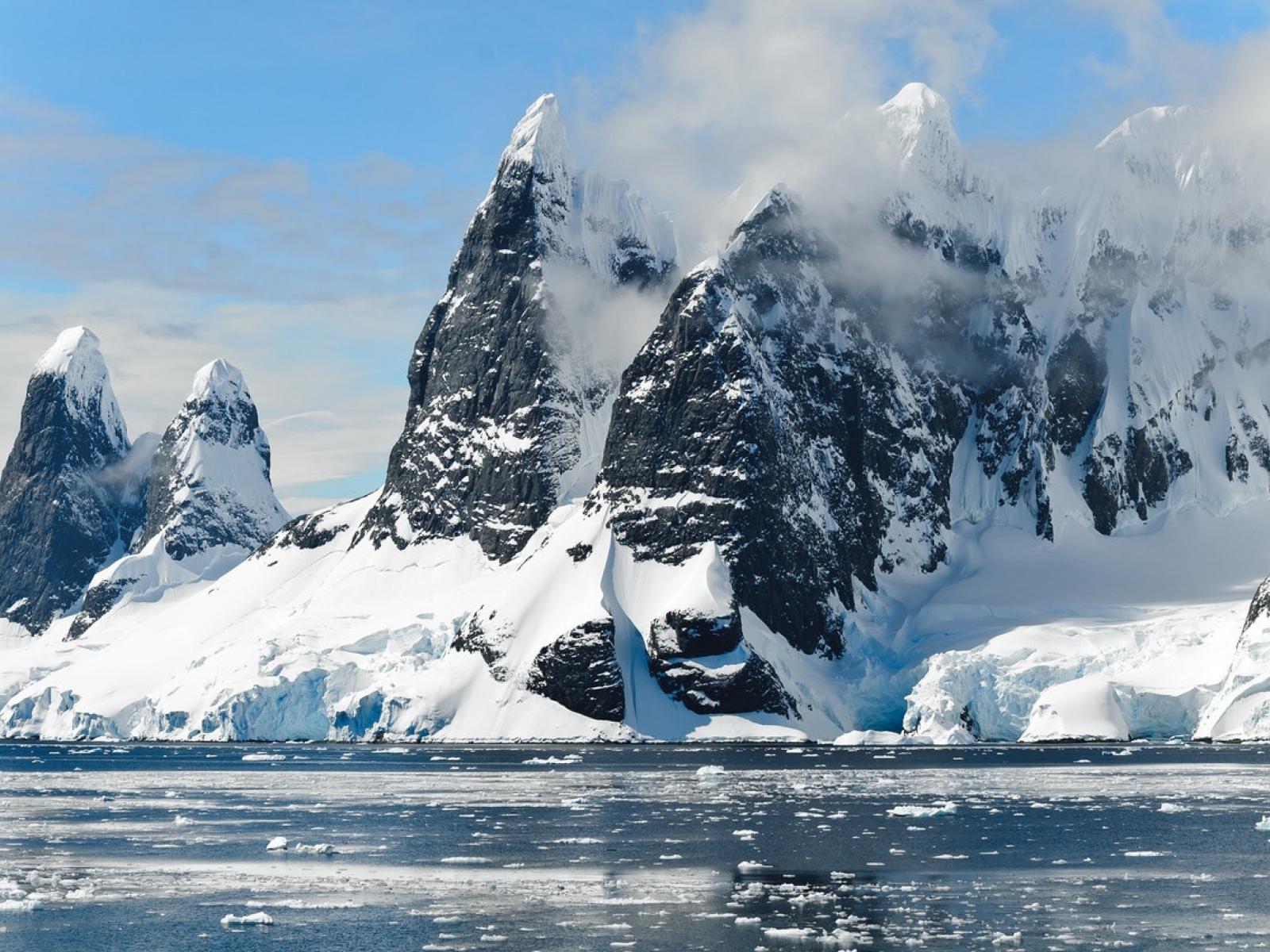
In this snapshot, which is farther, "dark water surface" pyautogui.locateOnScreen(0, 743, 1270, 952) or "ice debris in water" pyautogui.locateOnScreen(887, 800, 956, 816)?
"ice debris in water" pyautogui.locateOnScreen(887, 800, 956, 816)

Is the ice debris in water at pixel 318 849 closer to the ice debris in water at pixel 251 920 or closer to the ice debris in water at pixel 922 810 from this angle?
the ice debris in water at pixel 251 920

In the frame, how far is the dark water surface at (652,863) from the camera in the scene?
6538cm

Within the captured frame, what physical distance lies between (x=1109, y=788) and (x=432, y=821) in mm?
49907

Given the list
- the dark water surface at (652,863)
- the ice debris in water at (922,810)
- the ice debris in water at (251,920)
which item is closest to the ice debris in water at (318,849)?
the dark water surface at (652,863)

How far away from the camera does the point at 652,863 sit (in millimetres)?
85000

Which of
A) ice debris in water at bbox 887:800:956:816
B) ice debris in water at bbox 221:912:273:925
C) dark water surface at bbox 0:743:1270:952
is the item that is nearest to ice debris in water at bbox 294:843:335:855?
dark water surface at bbox 0:743:1270:952

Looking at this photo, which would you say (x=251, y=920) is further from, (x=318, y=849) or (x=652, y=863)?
(x=652, y=863)

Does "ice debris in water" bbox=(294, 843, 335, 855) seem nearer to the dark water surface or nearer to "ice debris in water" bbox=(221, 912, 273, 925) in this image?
the dark water surface

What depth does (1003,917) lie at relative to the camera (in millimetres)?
66938

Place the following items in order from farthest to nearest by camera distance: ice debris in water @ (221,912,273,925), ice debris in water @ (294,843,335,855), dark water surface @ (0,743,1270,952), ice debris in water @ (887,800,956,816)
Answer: ice debris in water @ (887,800,956,816) → ice debris in water @ (294,843,335,855) → ice debris in water @ (221,912,273,925) → dark water surface @ (0,743,1270,952)

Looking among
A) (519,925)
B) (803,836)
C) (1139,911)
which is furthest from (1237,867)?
(519,925)

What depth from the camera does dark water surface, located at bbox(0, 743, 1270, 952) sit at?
214 feet

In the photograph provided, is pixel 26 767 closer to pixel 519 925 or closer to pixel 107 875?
pixel 107 875

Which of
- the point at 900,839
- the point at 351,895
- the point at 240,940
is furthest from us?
the point at 900,839
